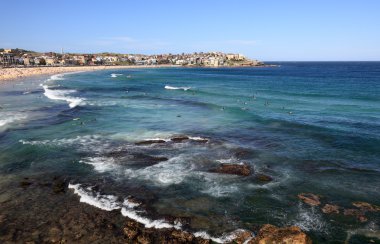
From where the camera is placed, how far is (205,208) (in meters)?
16.6

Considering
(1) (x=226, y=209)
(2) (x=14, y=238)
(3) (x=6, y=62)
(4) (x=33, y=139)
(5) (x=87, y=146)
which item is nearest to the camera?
(2) (x=14, y=238)

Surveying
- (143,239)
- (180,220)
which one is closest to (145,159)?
(180,220)

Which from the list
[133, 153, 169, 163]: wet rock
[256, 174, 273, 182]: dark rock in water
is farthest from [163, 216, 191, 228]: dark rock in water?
[133, 153, 169, 163]: wet rock


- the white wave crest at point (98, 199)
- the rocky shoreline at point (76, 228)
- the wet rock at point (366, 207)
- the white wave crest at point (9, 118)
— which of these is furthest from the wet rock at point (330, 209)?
the white wave crest at point (9, 118)

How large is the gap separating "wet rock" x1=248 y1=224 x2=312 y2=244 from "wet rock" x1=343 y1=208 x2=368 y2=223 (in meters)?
3.92

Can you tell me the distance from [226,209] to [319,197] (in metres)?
5.61

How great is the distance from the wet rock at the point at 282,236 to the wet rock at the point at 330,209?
3.47 metres

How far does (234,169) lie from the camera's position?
70.9 feet

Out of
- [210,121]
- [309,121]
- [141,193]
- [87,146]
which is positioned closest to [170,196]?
[141,193]

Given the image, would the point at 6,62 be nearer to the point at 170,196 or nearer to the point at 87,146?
the point at 87,146

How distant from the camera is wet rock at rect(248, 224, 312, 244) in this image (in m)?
13.1

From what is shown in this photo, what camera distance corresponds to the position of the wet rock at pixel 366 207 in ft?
55.0

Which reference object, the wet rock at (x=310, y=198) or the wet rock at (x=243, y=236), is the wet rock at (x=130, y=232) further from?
the wet rock at (x=310, y=198)

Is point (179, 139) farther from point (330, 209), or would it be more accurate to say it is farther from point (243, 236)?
point (243, 236)
